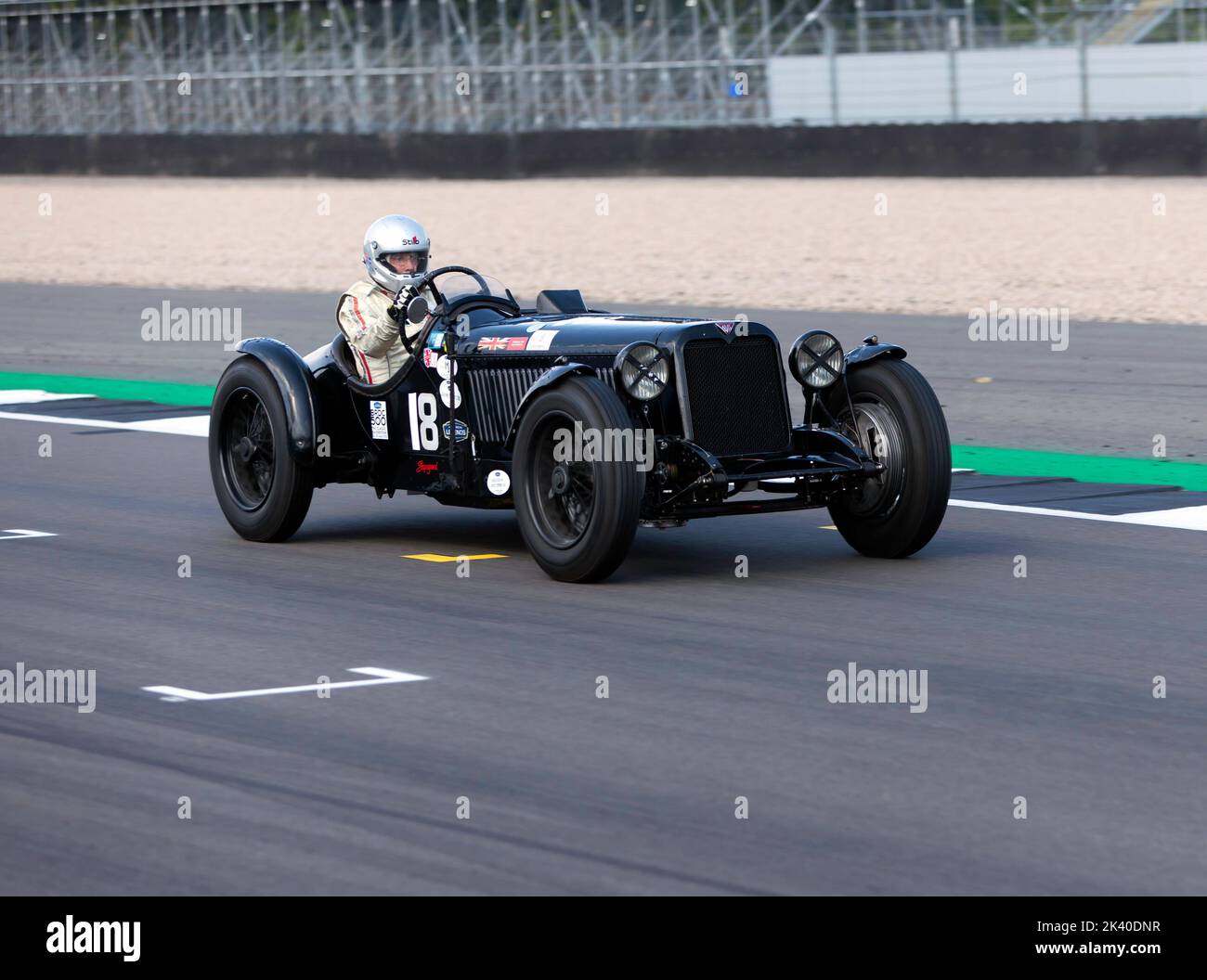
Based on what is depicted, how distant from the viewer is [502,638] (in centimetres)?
809

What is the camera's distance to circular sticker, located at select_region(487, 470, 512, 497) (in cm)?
943

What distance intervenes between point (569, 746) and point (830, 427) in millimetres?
3294

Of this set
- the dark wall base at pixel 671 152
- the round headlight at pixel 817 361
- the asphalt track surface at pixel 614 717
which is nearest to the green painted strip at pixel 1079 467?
the asphalt track surface at pixel 614 717

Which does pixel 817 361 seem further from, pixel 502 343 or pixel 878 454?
pixel 502 343

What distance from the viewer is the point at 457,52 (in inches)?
1716

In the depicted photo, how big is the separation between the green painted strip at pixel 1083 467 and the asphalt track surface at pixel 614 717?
5.04 ft

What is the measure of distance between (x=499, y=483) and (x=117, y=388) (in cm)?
843

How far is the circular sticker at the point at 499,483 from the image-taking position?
9.43 metres

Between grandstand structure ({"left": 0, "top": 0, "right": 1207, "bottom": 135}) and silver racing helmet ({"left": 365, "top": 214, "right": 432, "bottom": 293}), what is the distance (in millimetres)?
25053

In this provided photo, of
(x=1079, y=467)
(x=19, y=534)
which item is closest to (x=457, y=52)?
(x=1079, y=467)

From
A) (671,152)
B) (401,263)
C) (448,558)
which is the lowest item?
(448,558)

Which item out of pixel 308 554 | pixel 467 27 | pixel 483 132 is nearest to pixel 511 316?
pixel 308 554

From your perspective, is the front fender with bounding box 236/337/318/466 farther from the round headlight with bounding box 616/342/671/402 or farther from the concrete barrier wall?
the concrete barrier wall
